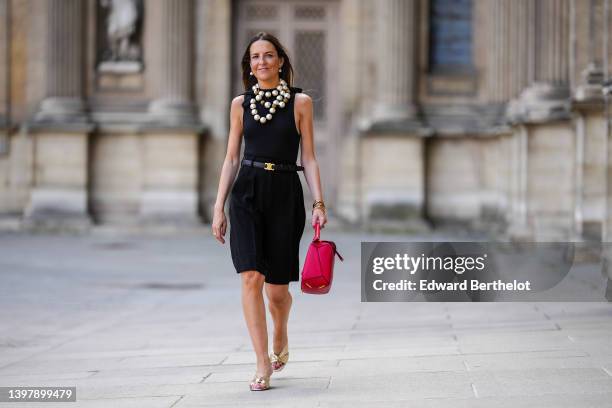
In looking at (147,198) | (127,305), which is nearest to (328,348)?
(127,305)

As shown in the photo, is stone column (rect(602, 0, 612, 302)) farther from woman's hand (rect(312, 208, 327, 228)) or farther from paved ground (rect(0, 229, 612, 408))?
woman's hand (rect(312, 208, 327, 228))

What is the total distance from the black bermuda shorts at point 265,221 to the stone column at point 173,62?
17.0 meters

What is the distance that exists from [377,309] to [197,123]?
1301 cm

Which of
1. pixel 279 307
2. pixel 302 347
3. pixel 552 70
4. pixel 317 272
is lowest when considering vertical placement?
pixel 302 347

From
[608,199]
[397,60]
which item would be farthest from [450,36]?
[608,199]

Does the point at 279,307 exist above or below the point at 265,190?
below

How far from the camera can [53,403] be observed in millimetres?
6180

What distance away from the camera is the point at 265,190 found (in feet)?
21.1

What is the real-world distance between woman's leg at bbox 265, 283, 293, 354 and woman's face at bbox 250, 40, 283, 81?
42.9 inches

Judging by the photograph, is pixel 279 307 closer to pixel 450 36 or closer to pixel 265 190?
pixel 265 190

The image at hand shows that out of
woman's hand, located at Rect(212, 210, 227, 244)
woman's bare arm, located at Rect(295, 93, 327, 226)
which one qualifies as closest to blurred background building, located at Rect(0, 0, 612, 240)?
woman's bare arm, located at Rect(295, 93, 327, 226)

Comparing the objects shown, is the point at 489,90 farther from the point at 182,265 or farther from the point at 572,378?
the point at 572,378

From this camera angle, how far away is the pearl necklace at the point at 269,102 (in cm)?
647

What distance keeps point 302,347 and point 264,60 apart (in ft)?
8.61
